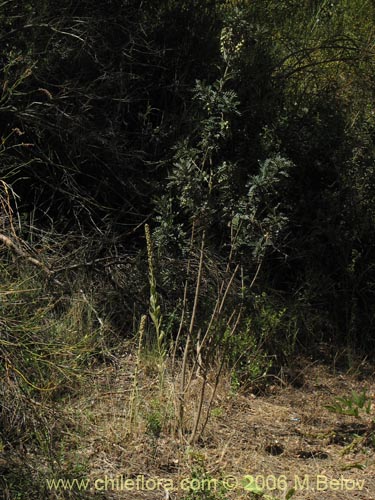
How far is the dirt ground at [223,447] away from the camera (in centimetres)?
432

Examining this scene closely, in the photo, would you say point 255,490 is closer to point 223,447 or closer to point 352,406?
point 223,447

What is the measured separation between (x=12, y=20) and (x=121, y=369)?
8.45ft

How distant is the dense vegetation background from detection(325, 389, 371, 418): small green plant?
0.54m

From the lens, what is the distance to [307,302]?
6.31 metres

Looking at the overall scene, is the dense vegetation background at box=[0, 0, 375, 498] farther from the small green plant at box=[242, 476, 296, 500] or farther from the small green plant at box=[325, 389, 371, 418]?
the small green plant at box=[242, 476, 296, 500]

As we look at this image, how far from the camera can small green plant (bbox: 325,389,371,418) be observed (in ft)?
17.2

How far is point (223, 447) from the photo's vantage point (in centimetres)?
476

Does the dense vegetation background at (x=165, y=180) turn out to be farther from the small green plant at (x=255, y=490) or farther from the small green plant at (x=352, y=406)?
the small green plant at (x=255, y=490)

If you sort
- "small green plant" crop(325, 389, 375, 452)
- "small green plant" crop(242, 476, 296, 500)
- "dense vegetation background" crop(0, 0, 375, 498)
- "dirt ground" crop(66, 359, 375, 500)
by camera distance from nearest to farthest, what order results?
1. "small green plant" crop(242, 476, 296, 500)
2. "dirt ground" crop(66, 359, 375, 500)
3. "small green plant" crop(325, 389, 375, 452)
4. "dense vegetation background" crop(0, 0, 375, 498)

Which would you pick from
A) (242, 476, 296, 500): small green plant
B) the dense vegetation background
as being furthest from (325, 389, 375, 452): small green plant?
(242, 476, 296, 500): small green plant

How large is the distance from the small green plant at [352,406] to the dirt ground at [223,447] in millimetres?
58

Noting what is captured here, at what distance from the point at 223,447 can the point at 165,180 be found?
226 cm

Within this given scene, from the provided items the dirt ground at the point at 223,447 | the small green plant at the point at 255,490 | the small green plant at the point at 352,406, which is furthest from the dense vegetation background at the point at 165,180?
the small green plant at the point at 255,490

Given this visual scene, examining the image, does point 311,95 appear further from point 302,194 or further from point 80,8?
point 80,8
